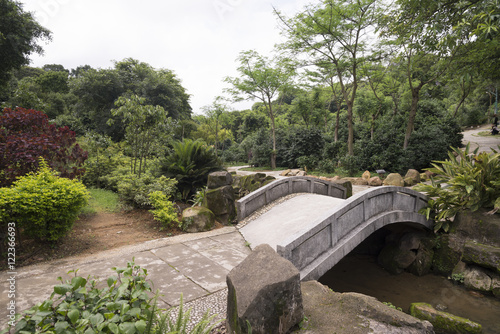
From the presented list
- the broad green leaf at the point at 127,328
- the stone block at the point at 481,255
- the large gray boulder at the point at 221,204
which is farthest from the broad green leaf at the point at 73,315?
the stone block at the point at 481,255

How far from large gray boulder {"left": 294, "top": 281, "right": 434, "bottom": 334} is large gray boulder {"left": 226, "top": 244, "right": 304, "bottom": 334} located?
0.29m

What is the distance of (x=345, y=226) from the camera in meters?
5.29

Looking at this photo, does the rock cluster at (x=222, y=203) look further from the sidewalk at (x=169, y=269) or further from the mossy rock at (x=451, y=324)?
the mossy rock at (x=451, y=324)

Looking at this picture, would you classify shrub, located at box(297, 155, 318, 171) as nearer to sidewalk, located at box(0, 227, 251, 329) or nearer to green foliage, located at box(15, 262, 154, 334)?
sidewalk, located at box(0, 227, 251, 329)

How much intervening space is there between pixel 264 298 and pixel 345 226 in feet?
10.7

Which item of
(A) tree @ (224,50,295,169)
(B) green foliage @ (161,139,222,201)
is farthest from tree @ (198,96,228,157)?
(B) green foliage @ (161,139,222,201)

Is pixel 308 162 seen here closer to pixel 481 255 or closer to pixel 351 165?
pixel 351 165

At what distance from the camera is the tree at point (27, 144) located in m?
5.14

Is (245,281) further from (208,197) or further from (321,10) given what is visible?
(321,10)

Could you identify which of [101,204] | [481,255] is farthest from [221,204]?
[481,255]

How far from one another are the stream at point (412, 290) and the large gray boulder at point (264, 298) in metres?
4.56

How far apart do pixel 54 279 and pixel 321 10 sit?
15.8m

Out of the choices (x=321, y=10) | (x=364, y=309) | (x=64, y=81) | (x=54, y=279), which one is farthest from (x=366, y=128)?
(x=64, y=81)

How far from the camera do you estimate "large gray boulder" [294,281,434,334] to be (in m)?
2.86
